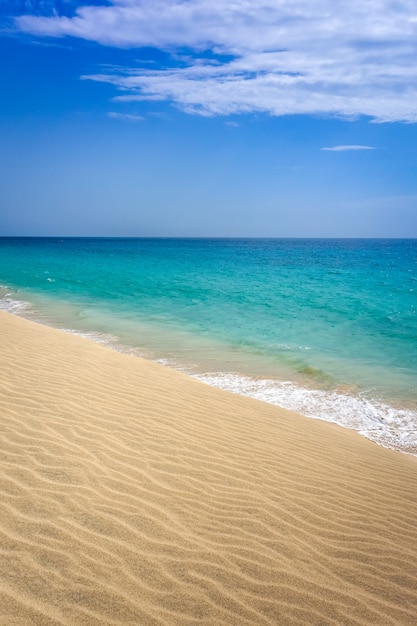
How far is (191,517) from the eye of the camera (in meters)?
3.60

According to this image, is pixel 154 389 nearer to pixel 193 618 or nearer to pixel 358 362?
pixel 193 618

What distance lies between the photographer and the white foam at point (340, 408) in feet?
21.5

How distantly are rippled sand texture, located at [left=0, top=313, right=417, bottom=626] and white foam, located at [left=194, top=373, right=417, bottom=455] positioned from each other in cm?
79

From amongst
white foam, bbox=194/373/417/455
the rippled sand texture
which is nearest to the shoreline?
white foam, bbox=194/373/417/455

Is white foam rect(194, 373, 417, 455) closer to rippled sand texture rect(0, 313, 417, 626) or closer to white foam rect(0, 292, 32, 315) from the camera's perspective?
rippled sand texture rect(0, 313, 417, 626)

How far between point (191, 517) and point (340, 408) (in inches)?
189

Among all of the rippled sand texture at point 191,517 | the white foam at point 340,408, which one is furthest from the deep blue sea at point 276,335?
the rippled sand texture at point 191,517

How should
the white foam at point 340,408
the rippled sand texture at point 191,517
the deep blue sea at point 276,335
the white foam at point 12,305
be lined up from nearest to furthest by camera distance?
the rippled sand texture at point 191,517 < the white foam at point 340,408 < the deep blue sea at point 276,335 < the white foam at point 12,305

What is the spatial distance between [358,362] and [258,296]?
12.6m

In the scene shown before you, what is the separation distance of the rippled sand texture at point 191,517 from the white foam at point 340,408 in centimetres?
79

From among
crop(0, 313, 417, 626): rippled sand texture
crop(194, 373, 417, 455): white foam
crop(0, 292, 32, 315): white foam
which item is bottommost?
crop(194, 373, 417, 455): white foam

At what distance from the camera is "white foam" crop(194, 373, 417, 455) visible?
257 inches

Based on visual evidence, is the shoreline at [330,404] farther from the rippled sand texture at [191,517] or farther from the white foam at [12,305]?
the white foam at [12,305]

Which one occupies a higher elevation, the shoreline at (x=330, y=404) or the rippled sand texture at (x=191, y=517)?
the rippled sand texture at (x=191, y=517)
